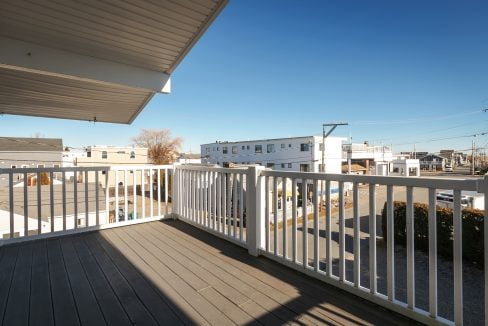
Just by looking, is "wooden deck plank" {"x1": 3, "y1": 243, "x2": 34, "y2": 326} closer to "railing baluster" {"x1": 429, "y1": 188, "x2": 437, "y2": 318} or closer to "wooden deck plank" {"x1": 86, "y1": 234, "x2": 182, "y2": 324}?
"wooden deck plank" {"x1": 86, "y1": 234, "x2": 182, "y2": 324}

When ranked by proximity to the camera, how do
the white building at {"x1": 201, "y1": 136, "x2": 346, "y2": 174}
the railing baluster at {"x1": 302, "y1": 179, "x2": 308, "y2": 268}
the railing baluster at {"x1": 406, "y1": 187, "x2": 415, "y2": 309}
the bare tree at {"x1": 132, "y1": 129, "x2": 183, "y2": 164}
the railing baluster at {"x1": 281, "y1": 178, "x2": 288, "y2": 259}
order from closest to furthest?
the railing baluster at {"x1": 406, "y1": 187, "x2": 415, "y2": 309}, the railing baluster at {"x1": 302, "y1": 179, "x2": 308, "y2": 268}, the railing baluster at {"x1": 281, "y1": 178, "x2": 288, "y2": 259}, the white building at {"x1": 201, "y1": 136, "x2": 346, "y2": 174}, the bare tree at {"x1": 132, "y1": 129, "x2": 183, "y2": 164}

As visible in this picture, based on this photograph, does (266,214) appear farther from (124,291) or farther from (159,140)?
(159,140)

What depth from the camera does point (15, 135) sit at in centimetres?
2502

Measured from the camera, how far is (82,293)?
68.9 inches

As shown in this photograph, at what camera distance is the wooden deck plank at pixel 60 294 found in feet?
4.82

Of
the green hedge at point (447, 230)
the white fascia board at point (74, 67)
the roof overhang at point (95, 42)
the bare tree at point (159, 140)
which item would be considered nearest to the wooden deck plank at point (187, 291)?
the white fascia board at point (74, 67)

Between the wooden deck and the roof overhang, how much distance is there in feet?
6.83

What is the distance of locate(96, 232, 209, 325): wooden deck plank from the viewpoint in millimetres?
1479

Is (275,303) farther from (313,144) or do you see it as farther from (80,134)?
(80,134)

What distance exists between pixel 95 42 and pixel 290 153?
23.3m

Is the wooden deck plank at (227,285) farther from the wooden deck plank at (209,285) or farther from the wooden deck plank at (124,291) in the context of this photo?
the wooden deck plank at (124,291)

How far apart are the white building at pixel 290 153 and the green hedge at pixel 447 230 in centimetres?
1589

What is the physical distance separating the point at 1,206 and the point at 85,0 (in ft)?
25.7

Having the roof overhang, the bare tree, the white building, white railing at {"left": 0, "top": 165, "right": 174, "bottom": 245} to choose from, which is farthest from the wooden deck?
the bare tree
